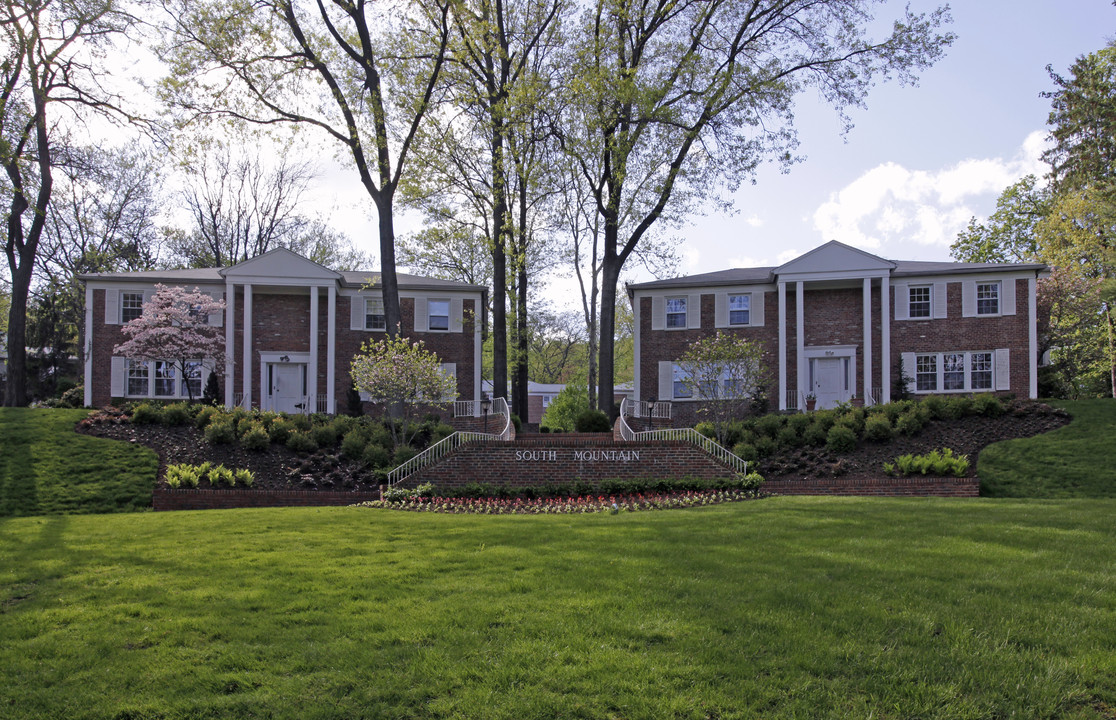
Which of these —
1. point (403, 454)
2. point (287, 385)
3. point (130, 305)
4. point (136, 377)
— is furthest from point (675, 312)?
point (130, 305)

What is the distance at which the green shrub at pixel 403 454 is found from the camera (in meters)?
14.8

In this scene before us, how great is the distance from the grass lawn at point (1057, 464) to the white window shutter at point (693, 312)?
38.8 feet

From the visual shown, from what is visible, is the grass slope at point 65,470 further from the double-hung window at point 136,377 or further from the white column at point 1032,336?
the white column at point 1032,336

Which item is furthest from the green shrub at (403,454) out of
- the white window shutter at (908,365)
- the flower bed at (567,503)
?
the white window shutter at (908,365)

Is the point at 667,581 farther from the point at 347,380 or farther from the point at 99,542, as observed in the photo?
the point at 347,380

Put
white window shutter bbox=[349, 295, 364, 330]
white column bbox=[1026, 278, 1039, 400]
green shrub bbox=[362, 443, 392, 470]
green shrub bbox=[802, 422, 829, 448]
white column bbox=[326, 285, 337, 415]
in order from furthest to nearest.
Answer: white window shutter bbox=[349, 295, 364, 330], white column bbox=[326, 285, 337, 415], white column bbox=[1026, 278, 1039, 400], green shrub bbox=[802, 422, 829, 448], green shrub bbox=[362, 443, 392, 470]

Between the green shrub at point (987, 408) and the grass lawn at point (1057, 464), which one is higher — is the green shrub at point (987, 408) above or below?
above

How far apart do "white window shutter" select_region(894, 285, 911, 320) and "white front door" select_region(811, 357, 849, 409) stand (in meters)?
2.26

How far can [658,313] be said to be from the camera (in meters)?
26.3

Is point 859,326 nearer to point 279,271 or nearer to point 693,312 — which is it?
point 693,312

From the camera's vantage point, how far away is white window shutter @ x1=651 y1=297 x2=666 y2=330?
86.3 feet

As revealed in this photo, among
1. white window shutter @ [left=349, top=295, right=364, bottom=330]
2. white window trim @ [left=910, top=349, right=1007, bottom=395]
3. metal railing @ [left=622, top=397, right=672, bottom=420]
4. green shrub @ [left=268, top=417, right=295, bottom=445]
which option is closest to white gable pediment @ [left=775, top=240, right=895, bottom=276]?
white window trim @ [left=910, top=349, right=1007, bottom=395]

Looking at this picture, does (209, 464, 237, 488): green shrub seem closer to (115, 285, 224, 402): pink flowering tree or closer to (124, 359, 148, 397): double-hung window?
(115, 285, 224, 402): pink flowering tree

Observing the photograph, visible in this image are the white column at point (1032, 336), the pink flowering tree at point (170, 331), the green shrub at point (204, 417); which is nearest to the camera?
the green shrub at point (204, 417)
